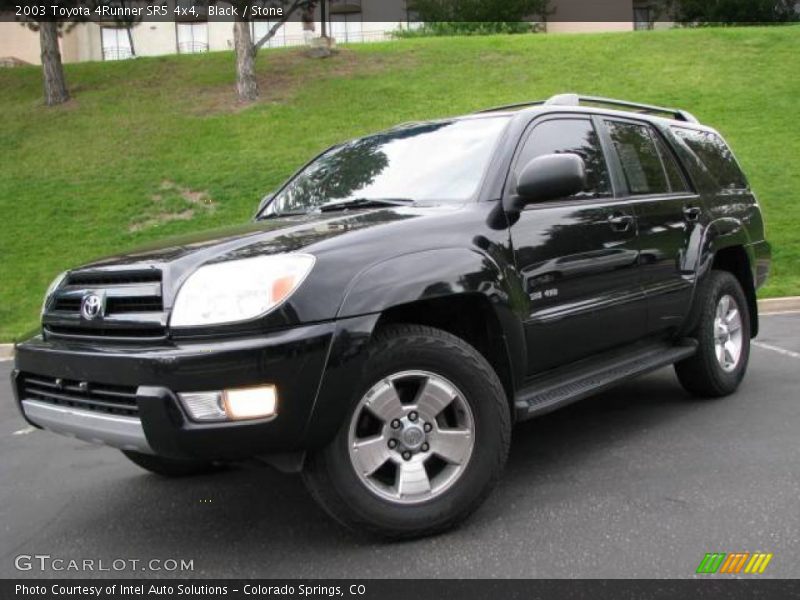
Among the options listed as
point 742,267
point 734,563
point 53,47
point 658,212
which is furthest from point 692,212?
point 53,47

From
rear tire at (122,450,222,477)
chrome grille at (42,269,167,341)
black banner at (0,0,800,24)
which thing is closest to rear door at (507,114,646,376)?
chrome grille at (42,269,167,341)

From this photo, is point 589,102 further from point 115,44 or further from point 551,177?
point 115,44

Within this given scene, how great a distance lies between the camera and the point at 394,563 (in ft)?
9.15

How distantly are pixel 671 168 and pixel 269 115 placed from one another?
1576cm

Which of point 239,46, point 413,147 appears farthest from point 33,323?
point 239,46

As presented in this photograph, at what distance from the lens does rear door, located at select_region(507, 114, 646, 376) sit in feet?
11.3

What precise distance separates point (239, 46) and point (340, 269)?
18938 millimetres

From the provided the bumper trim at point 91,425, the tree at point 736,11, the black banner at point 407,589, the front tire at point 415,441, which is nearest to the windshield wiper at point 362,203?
the front tire at point 415,441

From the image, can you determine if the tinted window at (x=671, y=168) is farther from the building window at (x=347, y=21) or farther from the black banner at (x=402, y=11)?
the building window at (x=347, y=21)

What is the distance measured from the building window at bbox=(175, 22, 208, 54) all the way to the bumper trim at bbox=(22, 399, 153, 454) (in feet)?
164

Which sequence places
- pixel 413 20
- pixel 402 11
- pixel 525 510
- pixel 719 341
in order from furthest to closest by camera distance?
pixel 402 11 → pixel 413 20 → pixel 719 341 → pixel 525 510

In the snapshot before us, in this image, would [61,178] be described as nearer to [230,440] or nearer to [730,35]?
[230,440]

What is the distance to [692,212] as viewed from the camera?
4.62 m

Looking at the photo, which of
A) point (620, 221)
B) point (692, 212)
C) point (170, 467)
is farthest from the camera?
point (692, 212)
